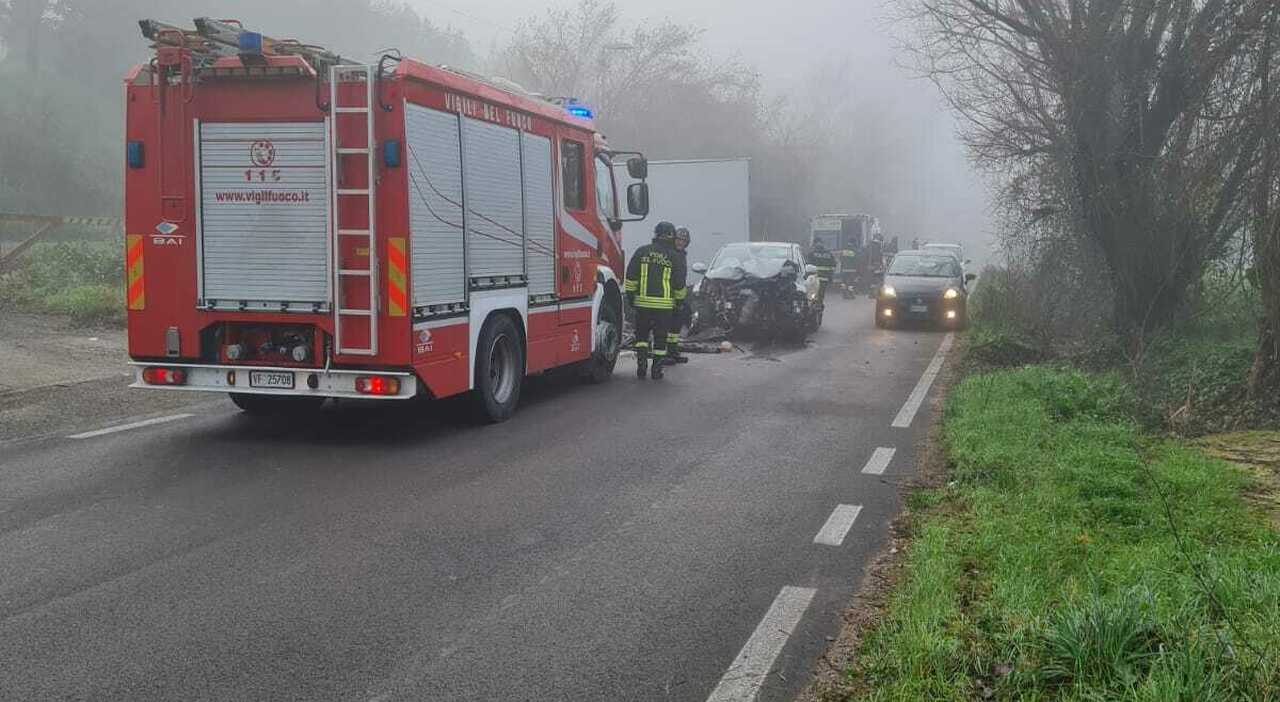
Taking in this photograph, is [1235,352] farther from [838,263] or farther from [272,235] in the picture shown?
[838,263]

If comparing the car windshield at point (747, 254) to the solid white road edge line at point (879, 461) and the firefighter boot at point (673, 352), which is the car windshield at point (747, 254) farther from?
the solid white road edge line at point (879, 461)

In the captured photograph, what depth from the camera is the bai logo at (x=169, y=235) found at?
29.6 feet

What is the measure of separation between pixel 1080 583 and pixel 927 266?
734 inches

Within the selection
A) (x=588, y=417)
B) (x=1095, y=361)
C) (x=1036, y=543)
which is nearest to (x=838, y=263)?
(x=1095, y=361)

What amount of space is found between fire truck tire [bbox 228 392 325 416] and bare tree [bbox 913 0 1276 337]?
896cm

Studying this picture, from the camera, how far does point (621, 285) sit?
14.0 metres

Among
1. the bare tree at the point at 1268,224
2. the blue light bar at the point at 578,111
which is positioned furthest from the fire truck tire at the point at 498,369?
the bare tree at the point at 1268,224

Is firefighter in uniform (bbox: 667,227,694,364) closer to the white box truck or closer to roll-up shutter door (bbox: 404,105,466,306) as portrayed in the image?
roll-up shutter door (bbox: 404,105,466,306)

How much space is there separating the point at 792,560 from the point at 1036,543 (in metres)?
1.18

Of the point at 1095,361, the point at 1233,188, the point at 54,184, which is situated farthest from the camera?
the point at 54,184

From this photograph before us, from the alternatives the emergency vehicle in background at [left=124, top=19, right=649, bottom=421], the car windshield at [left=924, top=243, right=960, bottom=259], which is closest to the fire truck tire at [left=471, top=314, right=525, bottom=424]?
the emergency vehicle in background at [left=124, top=19, right=649, bottom=421]

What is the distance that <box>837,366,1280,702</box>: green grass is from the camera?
394 cm

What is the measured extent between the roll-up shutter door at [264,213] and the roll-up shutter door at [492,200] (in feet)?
4.21

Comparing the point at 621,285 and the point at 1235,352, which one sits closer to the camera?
the point at 1235,352
